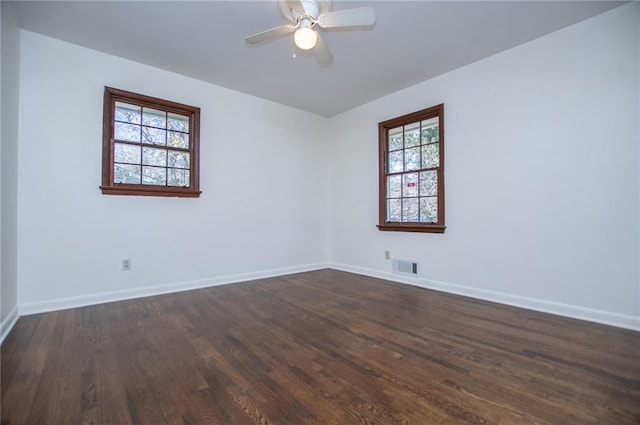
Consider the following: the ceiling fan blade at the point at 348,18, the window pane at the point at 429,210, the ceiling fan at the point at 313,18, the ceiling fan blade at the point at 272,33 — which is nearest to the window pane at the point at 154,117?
the ceiling fan blade at the point at 272,33

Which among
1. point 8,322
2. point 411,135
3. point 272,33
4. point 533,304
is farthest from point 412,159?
point 8,322

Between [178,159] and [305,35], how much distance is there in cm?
231

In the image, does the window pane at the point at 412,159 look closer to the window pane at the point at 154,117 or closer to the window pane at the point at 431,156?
the window pane at the point at 431,156

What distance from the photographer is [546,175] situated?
9.13 ft

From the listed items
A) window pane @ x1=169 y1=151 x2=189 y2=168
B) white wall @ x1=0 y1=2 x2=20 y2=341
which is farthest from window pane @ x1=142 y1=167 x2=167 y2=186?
white wall @ x1=0 y1=2 x2=20 y2=341

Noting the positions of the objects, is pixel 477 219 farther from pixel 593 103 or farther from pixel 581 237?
pixel 593 103

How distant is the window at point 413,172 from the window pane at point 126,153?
3.21m

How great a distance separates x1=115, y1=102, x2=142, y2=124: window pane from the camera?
319cm

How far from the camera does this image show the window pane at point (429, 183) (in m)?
3.72

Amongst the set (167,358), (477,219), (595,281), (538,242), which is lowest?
(167,358)

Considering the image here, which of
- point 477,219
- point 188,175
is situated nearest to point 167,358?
point 188,175

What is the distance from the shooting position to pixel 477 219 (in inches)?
129

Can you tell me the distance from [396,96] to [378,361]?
3.57m

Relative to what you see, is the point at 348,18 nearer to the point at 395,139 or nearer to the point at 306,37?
the point at 306,37
